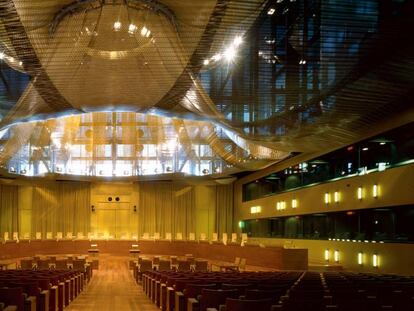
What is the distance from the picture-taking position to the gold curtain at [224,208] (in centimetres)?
4272

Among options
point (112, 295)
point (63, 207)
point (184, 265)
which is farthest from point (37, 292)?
point (63, 207)

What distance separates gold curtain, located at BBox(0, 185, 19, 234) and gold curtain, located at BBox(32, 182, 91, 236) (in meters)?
1.23

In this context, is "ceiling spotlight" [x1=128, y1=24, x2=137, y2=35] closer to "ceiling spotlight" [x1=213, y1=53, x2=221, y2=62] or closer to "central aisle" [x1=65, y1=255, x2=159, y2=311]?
"ceiling spotlight" [x1=213, y1=53, x2=221, y2=62]

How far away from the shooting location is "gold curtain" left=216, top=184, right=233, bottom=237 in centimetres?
4272

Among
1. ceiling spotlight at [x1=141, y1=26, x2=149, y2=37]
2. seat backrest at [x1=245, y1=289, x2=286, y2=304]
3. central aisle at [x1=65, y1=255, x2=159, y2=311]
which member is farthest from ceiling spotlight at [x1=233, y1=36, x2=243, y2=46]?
seat backrest at [x1=245, y1=289, x2=286, y2=304]

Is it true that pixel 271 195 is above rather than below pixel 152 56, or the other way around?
below

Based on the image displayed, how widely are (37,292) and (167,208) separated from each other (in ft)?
107

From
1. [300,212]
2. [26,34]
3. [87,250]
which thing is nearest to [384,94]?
[26,34]

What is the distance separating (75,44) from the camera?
578 inches

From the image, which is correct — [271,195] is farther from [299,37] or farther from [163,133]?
[299,37]

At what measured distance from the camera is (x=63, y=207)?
139 ft

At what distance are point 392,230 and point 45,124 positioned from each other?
20064 millimetres

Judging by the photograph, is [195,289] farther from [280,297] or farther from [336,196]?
[336,196]

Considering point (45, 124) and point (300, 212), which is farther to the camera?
point (45, 124)
